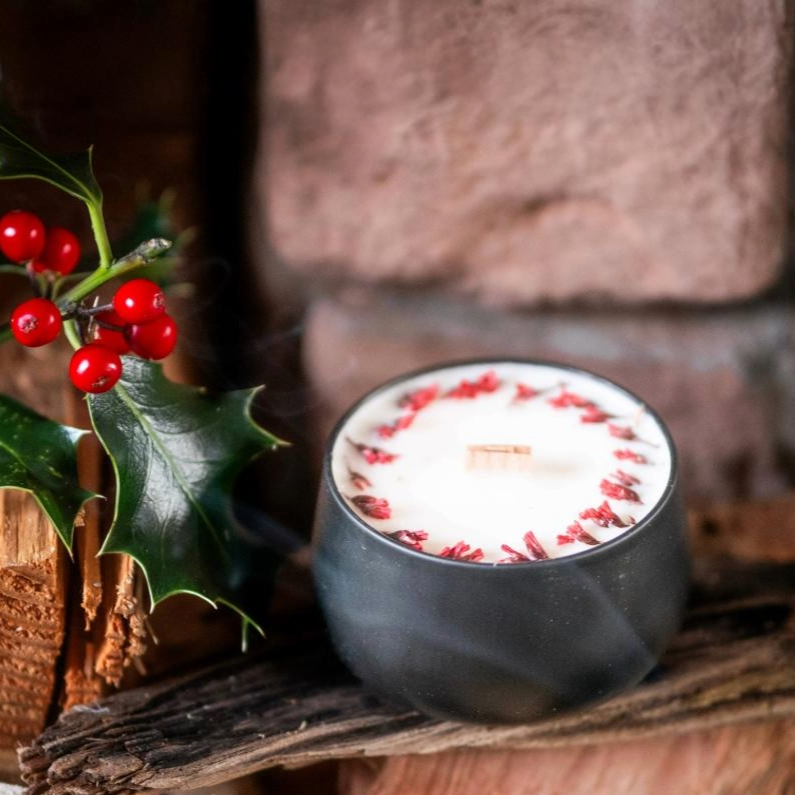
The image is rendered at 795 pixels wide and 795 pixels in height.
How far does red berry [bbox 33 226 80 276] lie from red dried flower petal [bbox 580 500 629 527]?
0.37 metres

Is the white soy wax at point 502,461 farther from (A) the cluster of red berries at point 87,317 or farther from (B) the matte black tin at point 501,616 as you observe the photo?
(A) the cluster of red berries at point 87,317

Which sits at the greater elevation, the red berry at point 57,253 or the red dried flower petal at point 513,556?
the red berry at point 57,253

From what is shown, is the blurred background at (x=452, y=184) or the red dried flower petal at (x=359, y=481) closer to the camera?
the red dried flower petal at (x=359, y=481)

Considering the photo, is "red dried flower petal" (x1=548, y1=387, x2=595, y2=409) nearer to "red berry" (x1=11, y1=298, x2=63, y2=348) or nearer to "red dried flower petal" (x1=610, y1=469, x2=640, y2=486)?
"red dried flower petal" (x1=610, y1=469, x2=640, y2=486)

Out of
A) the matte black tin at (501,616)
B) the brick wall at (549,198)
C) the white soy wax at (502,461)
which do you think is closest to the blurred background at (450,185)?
the brick wall at (549,198)

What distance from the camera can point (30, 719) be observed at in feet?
2.27

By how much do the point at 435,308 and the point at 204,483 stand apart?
28 cm

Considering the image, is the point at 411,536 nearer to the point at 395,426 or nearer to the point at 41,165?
the point at 395,426

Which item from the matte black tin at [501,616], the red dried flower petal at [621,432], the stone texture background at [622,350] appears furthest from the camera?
the stone texture background at [622,350]

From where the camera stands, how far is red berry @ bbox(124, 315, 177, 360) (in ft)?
2.08

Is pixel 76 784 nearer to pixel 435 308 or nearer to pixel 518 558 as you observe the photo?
pixel 518 558

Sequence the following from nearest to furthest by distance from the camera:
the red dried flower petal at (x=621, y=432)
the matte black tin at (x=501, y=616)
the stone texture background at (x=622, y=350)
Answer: the matte black tin at (x=501, y=616), the red dried flower petal at (x=621, y=432), the stone texture background at (x=622, y=350)

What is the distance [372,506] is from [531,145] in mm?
326

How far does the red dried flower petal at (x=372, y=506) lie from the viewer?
0.63m
